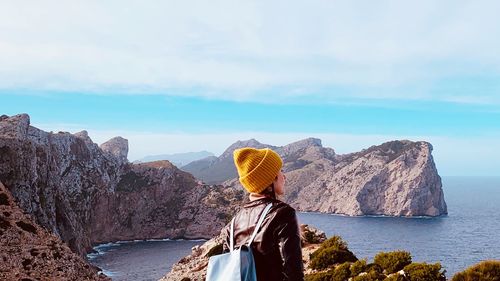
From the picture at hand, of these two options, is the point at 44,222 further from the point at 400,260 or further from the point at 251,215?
the point at 251,215

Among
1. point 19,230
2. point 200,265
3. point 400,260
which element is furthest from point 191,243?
point 400,260

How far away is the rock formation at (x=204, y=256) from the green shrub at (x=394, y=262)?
7.38 meters

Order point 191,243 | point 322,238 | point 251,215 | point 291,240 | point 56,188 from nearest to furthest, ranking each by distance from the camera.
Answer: point 291,240 < point 251,215 < point 322,238 < point 56,188 < point 191,243

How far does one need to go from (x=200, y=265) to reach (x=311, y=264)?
10.7 metres

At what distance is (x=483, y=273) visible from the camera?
18.3 meters

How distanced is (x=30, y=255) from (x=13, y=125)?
63.4m

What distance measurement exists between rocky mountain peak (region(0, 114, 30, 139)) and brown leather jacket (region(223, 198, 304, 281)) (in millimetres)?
97957

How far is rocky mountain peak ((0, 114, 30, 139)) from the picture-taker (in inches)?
3767

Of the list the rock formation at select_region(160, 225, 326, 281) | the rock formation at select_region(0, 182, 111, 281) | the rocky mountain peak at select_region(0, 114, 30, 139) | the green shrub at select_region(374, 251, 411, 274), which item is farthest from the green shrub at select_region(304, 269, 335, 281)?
the rocky mountain peak at select_region(0, 114, 30, 139)

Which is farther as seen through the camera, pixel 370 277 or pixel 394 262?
pixel 394 262

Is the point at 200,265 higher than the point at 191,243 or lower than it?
higher

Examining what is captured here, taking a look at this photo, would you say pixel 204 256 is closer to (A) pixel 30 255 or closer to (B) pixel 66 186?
(A) pixel 30 255

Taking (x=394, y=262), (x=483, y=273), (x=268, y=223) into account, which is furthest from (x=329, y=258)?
(x=268, y=223)

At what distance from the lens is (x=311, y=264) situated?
27.2 m
